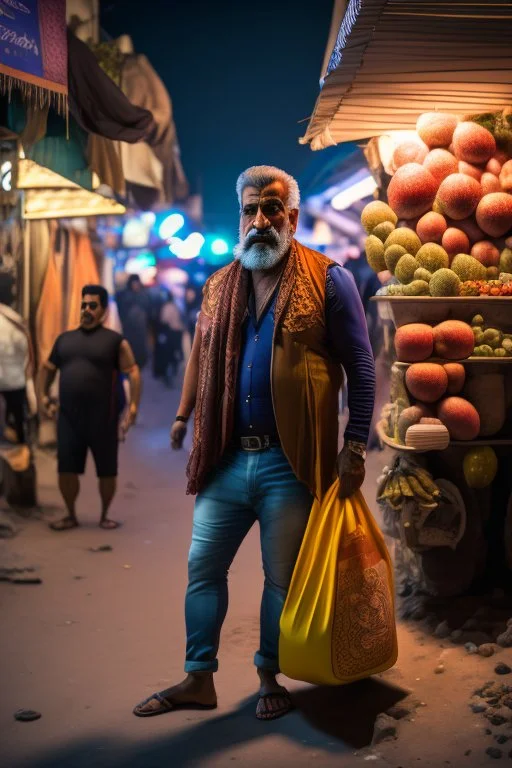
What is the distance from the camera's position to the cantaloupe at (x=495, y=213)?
16.9 ft

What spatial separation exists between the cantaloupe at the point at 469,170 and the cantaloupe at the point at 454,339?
2.52 ft

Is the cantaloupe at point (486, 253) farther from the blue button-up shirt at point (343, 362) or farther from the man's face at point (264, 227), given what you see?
the man's face at point (264, 227)

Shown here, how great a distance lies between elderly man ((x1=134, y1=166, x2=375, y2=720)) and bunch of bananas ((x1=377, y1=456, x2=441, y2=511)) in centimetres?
102

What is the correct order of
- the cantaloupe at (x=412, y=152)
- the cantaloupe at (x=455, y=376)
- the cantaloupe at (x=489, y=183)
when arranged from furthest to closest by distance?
the cantaloupe at (x=412, y=152) < the cantaloupe at (x=489, y=183) < the cantaloupe at (x=455, y=376)

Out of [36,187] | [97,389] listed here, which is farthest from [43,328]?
[97,389]

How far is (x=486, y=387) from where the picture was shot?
5.28 m

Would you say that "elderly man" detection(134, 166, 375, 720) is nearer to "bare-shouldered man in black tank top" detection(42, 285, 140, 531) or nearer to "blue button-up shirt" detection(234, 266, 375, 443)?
"blue button-up shirt" detection(234, 266, 375, 443)

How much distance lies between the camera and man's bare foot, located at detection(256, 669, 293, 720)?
14.1ft

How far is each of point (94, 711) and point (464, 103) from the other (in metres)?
3.44

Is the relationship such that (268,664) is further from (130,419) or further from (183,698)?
(130,419)

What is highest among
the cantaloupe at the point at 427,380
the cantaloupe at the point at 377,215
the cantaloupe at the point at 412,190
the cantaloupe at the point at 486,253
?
the cantaloupe at the point at 412,190

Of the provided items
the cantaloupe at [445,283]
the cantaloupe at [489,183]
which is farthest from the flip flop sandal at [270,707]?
the cantaloupe at [489,183]

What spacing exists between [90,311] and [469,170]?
3873 millimetres

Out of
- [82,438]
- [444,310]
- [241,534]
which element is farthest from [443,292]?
[82,438]
